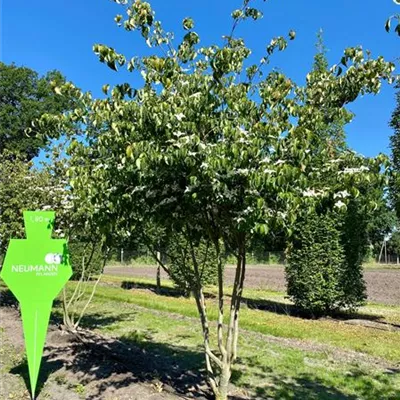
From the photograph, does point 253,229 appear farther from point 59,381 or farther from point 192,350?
point 192,350

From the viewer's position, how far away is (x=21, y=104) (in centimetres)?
3241

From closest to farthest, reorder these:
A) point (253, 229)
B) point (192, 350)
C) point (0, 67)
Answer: point (253, 229) < point (192, 350) < point (0, 67)

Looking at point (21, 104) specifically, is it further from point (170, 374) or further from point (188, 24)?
point (188, 24)

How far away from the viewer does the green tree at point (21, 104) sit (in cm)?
3139

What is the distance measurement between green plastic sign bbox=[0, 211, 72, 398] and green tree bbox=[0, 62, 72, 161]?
2713 cm

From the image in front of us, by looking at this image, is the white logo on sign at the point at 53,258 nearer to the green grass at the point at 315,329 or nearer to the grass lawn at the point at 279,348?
the grass lawn at the point at 279,348

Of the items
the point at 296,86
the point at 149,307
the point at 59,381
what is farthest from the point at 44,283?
the point at 149,307

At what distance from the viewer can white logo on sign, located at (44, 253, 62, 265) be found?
17.7 ft

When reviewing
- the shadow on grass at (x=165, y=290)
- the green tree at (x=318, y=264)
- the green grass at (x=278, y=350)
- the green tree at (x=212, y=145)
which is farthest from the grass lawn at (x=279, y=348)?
the shadow on grass at (x=165, y=290)

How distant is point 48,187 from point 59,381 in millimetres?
4956

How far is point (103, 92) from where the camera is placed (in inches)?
170

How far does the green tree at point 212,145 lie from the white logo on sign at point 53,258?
1.25 m

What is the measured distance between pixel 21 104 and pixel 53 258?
30.3m

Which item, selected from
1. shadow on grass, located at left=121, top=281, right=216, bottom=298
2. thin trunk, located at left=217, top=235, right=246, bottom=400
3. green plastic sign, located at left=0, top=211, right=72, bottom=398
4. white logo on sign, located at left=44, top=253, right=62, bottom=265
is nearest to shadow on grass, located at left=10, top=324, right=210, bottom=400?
thin trunk, located at left=217, top=235, right=246, bottom=400
